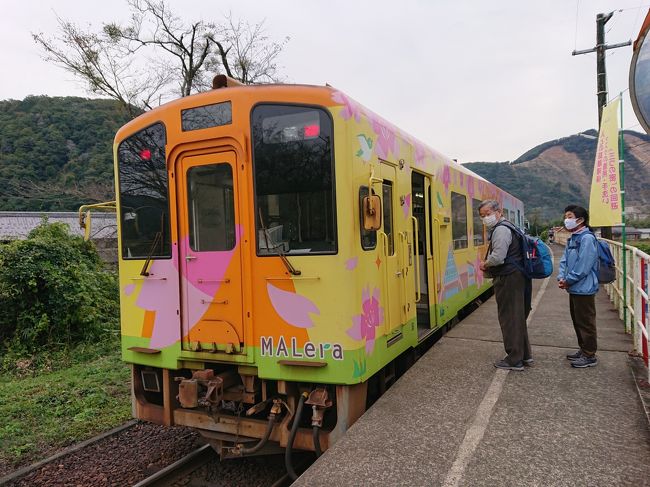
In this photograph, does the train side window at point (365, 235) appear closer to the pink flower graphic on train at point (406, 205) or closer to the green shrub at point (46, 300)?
the pink flower graphic on train at point (406, 205)

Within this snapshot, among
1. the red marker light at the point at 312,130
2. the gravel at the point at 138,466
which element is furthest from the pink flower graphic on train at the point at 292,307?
the gravel at the point at 138,466

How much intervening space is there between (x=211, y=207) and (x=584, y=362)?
4.05 m

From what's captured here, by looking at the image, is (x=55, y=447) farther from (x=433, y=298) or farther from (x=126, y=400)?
(x=433, y=298)

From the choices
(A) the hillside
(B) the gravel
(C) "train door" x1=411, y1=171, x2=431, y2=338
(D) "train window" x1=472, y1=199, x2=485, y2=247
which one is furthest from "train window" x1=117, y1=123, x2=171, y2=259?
(A) the hillside

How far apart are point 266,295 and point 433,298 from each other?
2790 millimetres

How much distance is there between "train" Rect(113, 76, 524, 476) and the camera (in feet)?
11.5

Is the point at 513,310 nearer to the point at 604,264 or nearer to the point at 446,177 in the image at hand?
the point at 604,264

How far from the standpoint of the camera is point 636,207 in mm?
64000

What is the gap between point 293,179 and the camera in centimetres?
359

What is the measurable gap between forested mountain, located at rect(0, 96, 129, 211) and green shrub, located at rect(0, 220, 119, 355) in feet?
28.4

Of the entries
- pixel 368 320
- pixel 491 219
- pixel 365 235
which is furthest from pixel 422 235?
pixel 368 320

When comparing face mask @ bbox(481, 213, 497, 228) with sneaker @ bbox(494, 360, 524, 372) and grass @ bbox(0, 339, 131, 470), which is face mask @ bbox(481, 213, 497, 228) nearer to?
sneaker @ bbox(494, 360, 524, 372)

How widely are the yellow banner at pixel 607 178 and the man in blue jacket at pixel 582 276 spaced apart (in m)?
1.95

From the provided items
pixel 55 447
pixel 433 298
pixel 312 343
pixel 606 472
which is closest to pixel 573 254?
pixel 433 298
